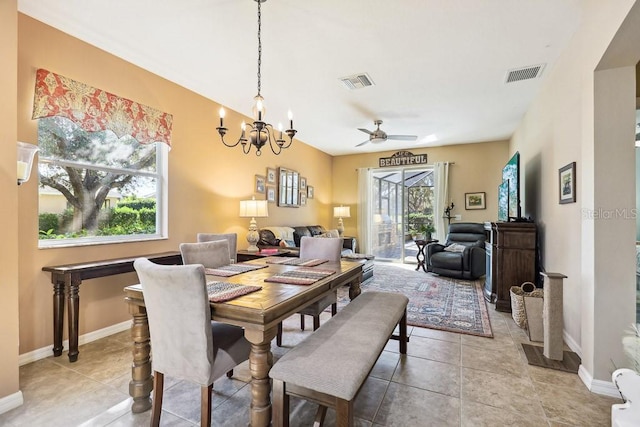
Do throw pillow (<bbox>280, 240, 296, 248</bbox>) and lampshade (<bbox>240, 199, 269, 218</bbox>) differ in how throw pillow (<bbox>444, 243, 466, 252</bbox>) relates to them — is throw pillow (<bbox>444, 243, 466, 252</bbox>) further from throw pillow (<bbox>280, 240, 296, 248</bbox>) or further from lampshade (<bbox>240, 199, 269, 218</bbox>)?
lampshade (<bbox>240, 199, 269, 218</bbox>)

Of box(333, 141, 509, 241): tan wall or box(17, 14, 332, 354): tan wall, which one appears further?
box(333, 141, 509, 241): tan wall

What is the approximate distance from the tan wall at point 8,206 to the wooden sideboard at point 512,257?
443 centimetres

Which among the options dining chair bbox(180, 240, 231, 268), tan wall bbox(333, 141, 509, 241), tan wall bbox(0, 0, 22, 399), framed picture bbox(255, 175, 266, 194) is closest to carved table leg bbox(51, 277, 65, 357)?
tan wall bbox(0, 0, 22, 399)

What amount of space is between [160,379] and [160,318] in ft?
1.26

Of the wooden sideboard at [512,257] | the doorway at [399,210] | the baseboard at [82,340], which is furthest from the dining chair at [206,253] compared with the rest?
the doorway at [399,210]

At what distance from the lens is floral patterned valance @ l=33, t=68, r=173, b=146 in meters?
2.43

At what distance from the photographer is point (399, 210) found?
7.38 m

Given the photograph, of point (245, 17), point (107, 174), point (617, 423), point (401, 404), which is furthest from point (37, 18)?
point (617, 423)

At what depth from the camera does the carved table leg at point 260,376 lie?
1.38 meters

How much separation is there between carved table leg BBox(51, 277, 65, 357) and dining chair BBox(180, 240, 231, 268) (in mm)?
1044

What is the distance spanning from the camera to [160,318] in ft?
4.88

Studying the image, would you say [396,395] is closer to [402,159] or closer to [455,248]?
[455,248]

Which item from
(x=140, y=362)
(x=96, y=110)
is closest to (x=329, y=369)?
(x=140, y=362)

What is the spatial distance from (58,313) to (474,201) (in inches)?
275
